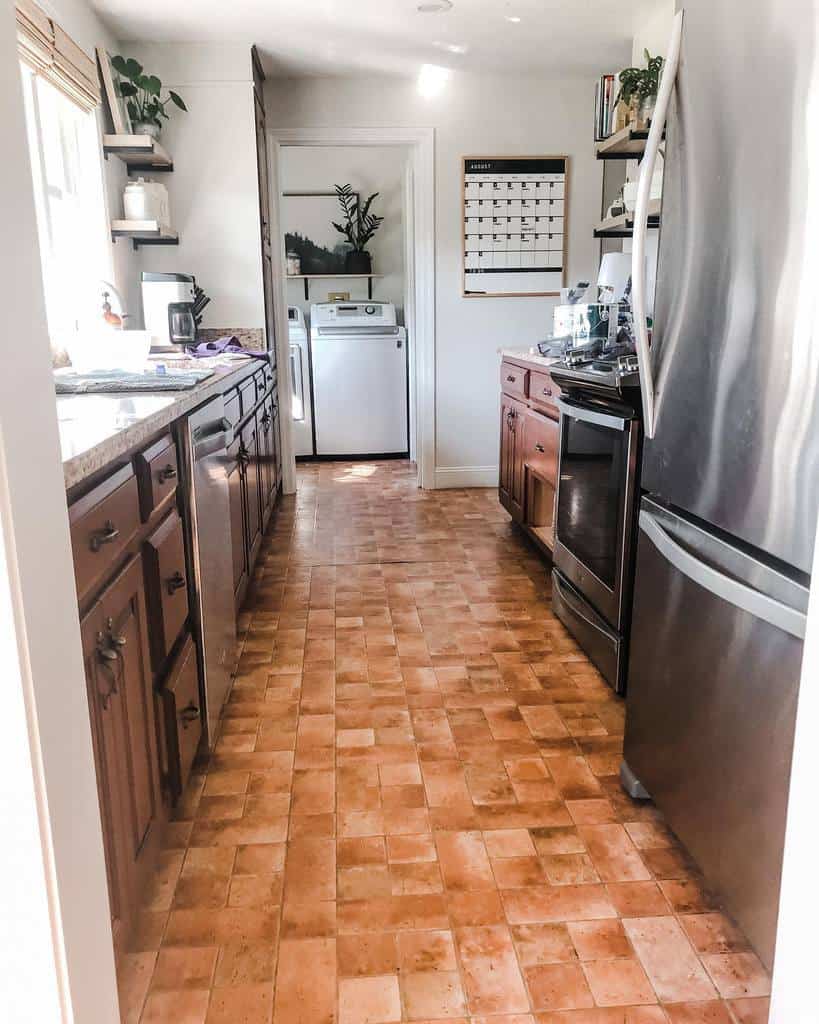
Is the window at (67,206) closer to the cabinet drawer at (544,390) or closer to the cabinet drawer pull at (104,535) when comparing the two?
the cabinet drawer at (544,390)

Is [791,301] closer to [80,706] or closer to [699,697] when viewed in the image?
[699,697]

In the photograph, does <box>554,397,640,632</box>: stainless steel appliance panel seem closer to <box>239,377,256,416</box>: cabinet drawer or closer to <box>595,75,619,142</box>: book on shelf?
<box>239,377,256,416</box>: cabinet drawer

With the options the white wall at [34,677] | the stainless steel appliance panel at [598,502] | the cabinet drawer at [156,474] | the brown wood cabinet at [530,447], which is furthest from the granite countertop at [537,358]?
the white wall at [34,677]

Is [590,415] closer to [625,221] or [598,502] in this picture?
[598,502]

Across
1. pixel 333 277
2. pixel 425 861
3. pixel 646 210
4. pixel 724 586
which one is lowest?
pixel 425 861

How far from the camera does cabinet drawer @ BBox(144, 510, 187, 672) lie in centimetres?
144

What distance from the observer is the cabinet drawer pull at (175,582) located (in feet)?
5.16

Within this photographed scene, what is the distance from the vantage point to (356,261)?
20.7 feet

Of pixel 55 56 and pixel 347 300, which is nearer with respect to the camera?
pixel 55 56

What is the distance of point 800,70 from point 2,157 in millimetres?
981

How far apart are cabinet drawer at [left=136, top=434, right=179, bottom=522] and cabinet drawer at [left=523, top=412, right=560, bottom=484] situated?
1.62 m

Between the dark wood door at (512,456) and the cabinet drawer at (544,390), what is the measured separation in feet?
0.65

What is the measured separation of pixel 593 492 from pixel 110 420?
1453 millimetres

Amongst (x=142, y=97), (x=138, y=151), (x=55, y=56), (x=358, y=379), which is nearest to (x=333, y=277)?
(x=358, y=379)
